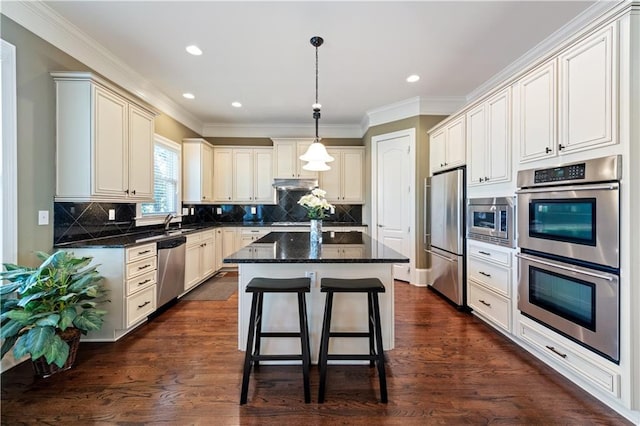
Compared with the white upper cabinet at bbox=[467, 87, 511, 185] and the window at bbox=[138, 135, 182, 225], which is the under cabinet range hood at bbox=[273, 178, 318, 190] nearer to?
the window at bbox=[138, 135, 182, 225]

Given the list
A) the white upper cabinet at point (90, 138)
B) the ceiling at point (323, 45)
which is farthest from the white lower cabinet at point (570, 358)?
the white upper cabinet at point (90, 138)

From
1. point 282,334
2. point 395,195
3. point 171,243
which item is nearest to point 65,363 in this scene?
point 171,243

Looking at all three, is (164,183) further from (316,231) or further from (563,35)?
(563,35)

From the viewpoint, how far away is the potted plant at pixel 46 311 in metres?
1.79

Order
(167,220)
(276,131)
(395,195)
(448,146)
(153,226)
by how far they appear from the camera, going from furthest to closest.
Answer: (276,131)
(395,195)
(167,220)
(153,226)
(448,146)

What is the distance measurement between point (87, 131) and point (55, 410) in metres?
2.15

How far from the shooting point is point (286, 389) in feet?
6.19

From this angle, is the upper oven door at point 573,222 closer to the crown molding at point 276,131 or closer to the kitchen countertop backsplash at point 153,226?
the kitchen countertop backsplash at point 153,226

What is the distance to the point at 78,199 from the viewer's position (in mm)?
2479

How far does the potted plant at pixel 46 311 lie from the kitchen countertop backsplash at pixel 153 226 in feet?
1.91

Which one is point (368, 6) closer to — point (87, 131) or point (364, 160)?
point (87, 131)

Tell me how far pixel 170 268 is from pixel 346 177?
133 inches

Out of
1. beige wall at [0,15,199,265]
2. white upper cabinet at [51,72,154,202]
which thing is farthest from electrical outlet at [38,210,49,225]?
white upper cabinet at [51,72,154,202]

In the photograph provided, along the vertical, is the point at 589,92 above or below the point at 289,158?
below
